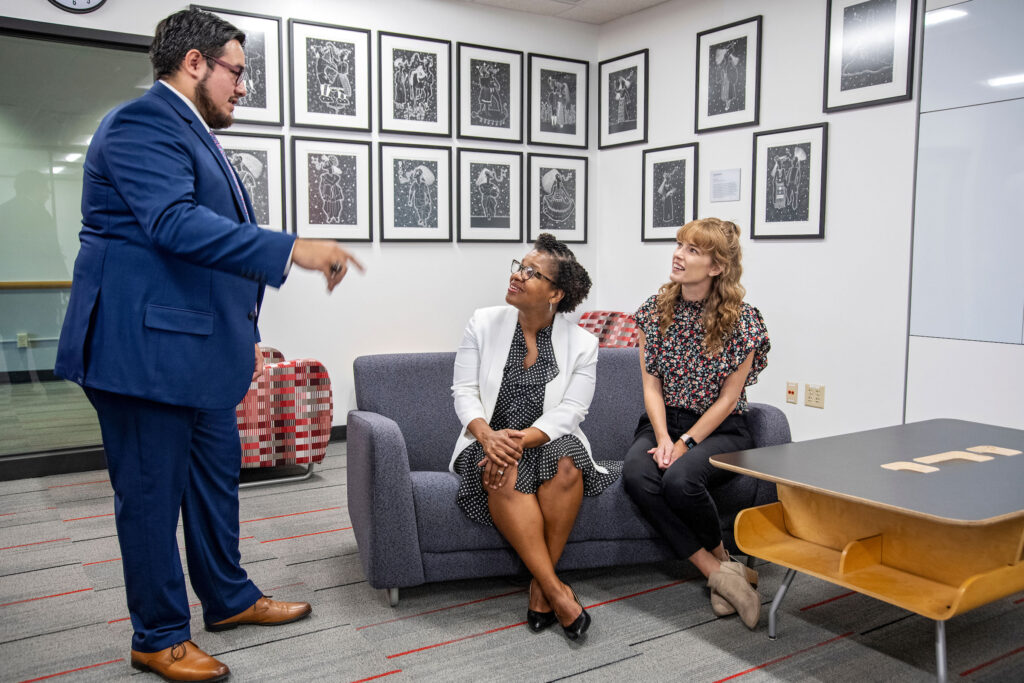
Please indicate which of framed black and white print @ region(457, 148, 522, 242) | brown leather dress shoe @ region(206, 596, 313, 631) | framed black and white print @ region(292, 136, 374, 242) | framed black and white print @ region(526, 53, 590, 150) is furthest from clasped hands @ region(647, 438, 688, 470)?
framed black and white print @ region(526, 53, 590, 150)

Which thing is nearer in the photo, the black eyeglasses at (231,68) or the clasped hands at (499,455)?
the black eyeglasses at (231,68)

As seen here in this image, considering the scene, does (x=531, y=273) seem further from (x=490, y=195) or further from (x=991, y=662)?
(x=490, y=195)

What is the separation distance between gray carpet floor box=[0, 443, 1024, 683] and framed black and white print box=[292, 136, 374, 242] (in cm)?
232

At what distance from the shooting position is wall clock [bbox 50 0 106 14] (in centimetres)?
415

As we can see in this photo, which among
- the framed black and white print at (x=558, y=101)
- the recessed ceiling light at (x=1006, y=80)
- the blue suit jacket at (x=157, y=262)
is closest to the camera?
the blue suit jacket at (x=157, y=262)

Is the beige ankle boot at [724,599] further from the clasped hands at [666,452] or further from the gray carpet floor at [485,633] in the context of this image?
the clasped hands at [666,452]

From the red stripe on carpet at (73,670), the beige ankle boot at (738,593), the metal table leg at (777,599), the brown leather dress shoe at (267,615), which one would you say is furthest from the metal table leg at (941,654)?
the red stripe on carpet at (73,670)

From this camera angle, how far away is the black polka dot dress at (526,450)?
2.55 metres

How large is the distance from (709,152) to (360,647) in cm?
375

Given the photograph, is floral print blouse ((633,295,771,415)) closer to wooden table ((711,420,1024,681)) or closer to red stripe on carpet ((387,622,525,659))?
wooden table ((711,420,1024,681))

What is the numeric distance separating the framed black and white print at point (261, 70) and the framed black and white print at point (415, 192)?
70 centimetres

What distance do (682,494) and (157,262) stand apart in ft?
5.52

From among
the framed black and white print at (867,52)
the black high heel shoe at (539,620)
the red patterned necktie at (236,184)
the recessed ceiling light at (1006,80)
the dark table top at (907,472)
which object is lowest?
the black high heel shoe at (539,620)

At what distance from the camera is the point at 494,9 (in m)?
5.40
